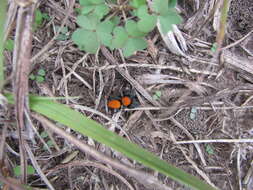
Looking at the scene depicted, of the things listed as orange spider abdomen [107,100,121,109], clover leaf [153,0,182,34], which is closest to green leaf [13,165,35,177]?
orange spider abdomen [107,100,121,109]

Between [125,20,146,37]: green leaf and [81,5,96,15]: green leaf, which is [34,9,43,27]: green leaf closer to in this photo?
[81,5,96,15]: green leaf

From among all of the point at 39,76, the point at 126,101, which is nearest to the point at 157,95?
the point at 126,101

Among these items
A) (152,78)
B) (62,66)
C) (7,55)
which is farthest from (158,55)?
(7,55)

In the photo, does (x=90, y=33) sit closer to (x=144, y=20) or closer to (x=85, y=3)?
(x=85, y=3)

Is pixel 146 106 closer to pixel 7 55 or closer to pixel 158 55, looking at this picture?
pixel 158 55

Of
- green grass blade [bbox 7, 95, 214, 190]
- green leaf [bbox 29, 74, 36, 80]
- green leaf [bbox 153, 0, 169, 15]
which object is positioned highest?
green leaf [bbox 153, 0, 169, 15]
